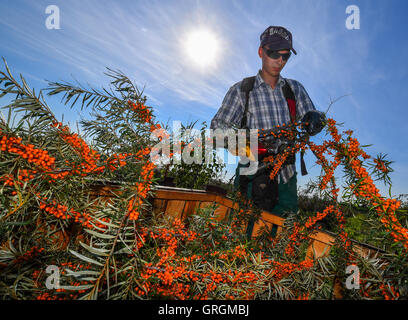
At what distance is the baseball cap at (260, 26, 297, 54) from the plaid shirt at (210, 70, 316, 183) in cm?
49

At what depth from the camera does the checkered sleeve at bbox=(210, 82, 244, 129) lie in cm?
303

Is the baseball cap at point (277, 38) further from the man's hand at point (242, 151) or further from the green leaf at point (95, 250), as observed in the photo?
the green leaf at point (95, 250)

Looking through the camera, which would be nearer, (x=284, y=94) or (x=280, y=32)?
(x=280, y=32)

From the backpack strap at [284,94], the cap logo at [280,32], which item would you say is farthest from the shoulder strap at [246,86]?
the cap logo at [280,32]

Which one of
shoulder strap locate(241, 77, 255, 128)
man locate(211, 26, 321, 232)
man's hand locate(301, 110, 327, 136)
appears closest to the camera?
man's hand locate(301, 110, 327, 136)

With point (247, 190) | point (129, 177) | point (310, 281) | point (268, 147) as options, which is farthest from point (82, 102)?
point (247, 190)

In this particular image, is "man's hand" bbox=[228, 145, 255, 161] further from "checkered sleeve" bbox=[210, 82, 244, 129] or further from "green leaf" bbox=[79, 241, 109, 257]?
"checkered sleeve" bbox=[210, 82, 244, 129]

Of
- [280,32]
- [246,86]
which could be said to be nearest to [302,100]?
[246,86]

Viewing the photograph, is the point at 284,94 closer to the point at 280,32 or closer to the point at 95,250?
the point at 280,32

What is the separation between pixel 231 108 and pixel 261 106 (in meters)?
0.51

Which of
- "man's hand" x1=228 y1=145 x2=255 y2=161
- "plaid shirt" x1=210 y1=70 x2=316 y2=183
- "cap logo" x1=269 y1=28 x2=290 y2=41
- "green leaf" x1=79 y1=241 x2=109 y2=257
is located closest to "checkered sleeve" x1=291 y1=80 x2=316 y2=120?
"plaid shirt" x1=210 y1=70 x2=316 y2=183

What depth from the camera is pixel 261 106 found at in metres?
3.16

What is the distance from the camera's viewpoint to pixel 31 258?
1.03m

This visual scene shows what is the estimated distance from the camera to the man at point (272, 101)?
2.82 meters
